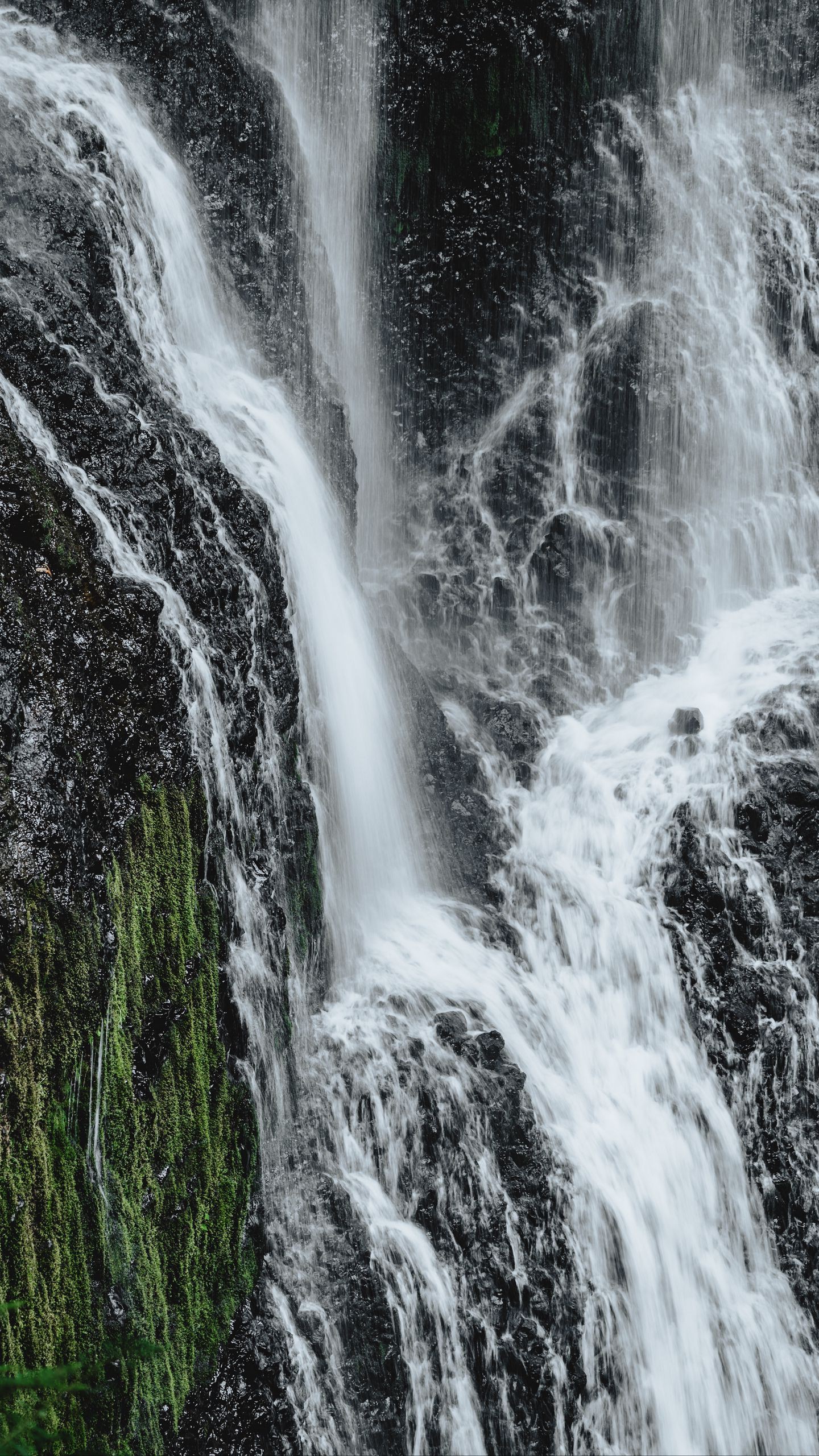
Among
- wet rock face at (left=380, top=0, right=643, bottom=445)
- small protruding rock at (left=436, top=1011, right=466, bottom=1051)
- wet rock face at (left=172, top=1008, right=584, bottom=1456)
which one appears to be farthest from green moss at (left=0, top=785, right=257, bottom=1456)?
wet rock face at (left=380, top=0, right=643, bottom=445)

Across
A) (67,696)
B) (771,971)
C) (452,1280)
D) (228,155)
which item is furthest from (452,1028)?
(228,155)

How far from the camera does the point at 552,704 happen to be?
11.6 meters

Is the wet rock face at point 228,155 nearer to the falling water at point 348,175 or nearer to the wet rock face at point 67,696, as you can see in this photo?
the falling water at point 348,175

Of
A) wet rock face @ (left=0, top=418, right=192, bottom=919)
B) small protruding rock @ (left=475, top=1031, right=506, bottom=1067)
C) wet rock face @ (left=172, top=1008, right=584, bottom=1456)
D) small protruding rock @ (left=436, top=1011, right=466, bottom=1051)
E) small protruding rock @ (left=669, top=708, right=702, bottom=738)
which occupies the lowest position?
wet rock face @ (left=172, top=1008, right=584, bottom=1456)

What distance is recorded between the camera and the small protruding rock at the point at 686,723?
10320 mm

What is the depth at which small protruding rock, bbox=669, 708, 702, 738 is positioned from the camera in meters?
10.3

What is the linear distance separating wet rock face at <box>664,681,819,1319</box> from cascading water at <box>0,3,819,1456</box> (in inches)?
6.7

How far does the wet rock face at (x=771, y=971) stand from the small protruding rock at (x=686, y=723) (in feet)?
1.97

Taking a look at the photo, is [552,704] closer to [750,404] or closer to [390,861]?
[390,861]

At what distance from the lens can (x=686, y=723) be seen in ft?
34.0

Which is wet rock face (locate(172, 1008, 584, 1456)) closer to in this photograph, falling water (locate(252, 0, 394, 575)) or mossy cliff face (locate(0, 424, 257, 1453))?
mossy cliff face (locate(0, 424, 257, 1453))

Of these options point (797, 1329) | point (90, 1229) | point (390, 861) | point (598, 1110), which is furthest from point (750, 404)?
point (90, 1229)

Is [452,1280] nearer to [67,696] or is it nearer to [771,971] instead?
[771,971]

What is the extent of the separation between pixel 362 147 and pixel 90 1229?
11.8m
